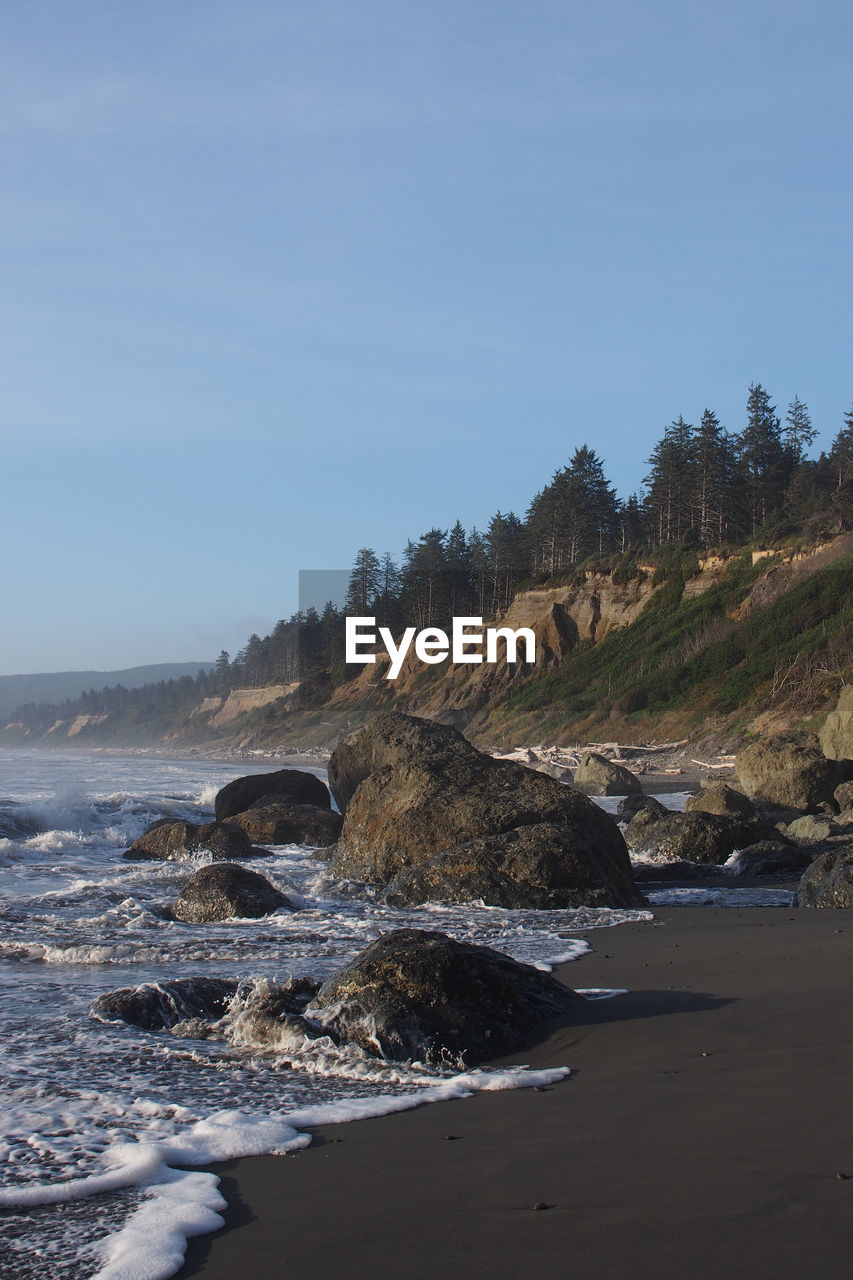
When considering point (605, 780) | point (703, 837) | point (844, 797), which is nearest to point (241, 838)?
point (703, 837)

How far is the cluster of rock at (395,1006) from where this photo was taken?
5719mm

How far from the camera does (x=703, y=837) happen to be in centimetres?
1485

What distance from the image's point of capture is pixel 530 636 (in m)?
65.5

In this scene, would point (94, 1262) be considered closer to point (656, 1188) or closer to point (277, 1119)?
point (277, 1119)

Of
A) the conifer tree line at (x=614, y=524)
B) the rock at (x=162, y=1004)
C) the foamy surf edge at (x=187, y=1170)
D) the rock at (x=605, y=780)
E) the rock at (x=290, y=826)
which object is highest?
the conifer tree line at (x=614, y=524)

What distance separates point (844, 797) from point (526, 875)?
1122cm

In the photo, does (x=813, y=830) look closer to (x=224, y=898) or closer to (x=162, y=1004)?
(x=224, y=898)

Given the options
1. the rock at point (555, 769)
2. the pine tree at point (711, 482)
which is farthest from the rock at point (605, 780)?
the pine tree at point (711, 482)

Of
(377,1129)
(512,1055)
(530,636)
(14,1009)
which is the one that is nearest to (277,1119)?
(377,1129)

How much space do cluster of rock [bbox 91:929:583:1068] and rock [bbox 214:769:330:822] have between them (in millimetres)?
14799

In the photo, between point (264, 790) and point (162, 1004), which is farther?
point (264, 790)

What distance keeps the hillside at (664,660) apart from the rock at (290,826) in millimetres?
26006

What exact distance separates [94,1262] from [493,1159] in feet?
4.80

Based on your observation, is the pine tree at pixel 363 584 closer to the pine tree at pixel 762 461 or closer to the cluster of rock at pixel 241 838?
the pine tree at pixel 762 461
